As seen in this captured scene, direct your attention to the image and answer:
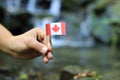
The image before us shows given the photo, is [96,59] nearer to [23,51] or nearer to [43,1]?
[43,1]

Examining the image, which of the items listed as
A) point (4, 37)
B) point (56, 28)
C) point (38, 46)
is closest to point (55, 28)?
point (56, 28)

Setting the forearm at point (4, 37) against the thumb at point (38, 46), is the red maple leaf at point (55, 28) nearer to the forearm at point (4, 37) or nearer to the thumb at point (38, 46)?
the thumb at point (38, 46)

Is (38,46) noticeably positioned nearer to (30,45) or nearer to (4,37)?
(30,45)

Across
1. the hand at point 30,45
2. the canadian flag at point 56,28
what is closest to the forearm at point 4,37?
the hand at point 30,45

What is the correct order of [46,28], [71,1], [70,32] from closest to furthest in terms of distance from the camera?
1. [46,28]
2. [70,32]
3. [71,1]

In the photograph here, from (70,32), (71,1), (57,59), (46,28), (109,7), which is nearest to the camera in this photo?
(46,28)

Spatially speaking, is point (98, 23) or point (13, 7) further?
point (13, 7)

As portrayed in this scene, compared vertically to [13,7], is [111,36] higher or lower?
lower

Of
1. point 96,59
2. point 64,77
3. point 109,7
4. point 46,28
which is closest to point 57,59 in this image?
point 96,59
